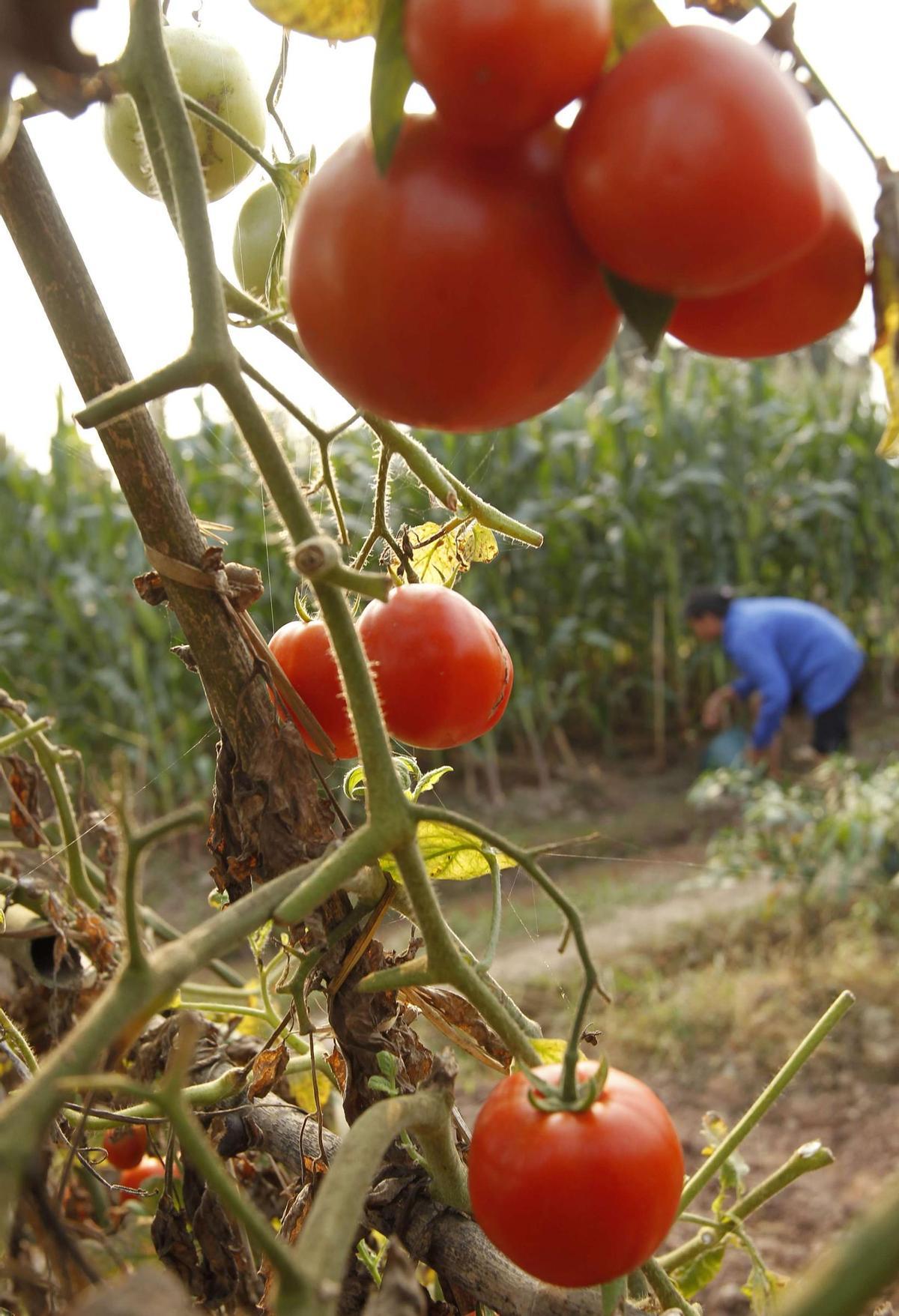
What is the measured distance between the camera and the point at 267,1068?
2.33ft

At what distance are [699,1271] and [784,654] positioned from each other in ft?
15.1

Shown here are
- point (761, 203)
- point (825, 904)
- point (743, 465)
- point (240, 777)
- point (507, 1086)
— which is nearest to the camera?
point (761, 203)

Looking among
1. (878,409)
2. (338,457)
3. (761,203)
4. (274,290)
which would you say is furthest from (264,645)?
(878,409)

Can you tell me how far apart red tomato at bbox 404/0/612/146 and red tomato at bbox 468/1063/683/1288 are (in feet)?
1.27

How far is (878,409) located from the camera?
636 cm

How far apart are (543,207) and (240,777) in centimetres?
35

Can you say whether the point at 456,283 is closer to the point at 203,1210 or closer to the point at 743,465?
the point at 203,1210

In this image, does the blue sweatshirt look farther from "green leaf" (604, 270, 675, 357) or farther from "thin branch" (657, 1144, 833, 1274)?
"green leaf" (604, 270, 675, 357)

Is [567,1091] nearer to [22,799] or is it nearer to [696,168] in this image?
[696,168]

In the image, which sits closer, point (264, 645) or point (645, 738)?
point (264, 645)

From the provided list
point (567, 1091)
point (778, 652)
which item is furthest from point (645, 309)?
point (778, 652)

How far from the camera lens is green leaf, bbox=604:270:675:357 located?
0.34 meters

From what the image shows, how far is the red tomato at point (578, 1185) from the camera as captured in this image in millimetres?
432

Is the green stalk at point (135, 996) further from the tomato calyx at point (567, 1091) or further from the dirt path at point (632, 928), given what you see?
the dirt path at point (632, 928)
